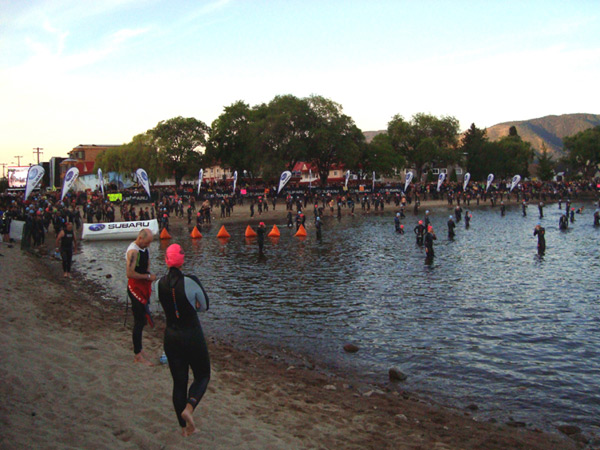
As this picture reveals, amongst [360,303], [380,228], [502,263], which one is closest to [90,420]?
[360,303]

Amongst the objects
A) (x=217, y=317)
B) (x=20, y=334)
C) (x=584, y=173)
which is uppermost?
(x=584, y=173)

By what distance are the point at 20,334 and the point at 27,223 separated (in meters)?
19.0

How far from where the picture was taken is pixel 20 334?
944 centimetres

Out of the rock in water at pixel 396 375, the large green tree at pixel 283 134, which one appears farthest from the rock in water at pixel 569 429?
the large green tree at pixel 283 134

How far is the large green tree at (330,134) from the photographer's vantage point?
74938mm

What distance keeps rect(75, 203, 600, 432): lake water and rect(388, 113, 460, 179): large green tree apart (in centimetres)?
7151

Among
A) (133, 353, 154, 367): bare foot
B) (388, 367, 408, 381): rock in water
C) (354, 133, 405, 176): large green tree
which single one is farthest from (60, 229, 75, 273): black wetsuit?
(354, 133, 405, 176): large green tree

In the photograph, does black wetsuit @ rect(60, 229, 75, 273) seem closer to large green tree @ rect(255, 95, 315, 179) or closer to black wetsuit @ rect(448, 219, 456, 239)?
black wetsuit @ rect(448, 219, 456, 239)

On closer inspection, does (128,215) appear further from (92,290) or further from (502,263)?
(502,263)

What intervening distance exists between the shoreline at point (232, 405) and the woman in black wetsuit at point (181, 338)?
70 cm

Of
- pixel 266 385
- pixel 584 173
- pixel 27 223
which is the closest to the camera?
pixel 266 385

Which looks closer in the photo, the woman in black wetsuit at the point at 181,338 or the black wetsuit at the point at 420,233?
the woman in black wetsuit at the point at 181,338

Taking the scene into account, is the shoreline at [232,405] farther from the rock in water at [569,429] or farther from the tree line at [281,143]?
the tree line at [281,143]

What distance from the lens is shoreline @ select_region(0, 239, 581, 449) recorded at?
598 centimetres
